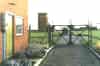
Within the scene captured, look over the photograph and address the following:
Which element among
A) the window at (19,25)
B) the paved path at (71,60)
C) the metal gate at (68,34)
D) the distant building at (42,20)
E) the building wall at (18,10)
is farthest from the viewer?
the distant building at (42,20)

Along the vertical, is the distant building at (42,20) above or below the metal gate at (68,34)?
above

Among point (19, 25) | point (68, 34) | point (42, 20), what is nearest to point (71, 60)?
point (19, 25)

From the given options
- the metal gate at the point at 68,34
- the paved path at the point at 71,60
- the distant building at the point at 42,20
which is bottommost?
the paved path at the point at 71,60

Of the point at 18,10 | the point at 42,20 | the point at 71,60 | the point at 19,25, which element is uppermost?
the point at 18,10

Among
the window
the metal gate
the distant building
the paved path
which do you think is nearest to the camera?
the paved path

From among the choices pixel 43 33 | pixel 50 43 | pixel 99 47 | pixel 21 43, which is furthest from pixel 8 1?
pixel 43 33

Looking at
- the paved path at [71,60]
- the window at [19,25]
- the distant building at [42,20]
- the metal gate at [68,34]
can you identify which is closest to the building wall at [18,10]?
the window at [19,25]

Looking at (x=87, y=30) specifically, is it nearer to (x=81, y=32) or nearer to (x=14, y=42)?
(x=81, y=32)

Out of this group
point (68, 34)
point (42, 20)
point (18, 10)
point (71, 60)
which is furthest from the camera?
point (42, 20)

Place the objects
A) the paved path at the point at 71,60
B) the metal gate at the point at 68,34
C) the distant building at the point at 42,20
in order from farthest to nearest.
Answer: the distant building at the point at 42,20, the metal gate at the point at 68,34, the paved path at the point at 71,60

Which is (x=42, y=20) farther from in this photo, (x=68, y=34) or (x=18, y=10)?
(x=18, y=10)

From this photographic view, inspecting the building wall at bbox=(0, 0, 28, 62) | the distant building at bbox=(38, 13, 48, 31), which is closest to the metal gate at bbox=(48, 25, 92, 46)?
the distant building at bbox=(38, 13, 48, 31)

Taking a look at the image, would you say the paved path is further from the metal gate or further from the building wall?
the metal gate

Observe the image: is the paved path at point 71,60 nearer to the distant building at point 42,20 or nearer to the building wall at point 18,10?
the building wall at point 18,10
